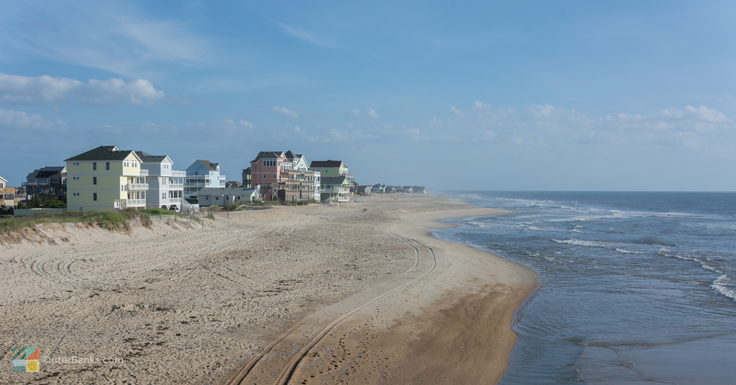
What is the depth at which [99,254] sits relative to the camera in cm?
2406

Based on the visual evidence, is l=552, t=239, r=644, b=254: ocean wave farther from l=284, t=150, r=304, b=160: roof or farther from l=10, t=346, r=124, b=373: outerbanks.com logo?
l=284, t=150, r=304, b=160: roof

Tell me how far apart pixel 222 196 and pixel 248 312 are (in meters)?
58.4

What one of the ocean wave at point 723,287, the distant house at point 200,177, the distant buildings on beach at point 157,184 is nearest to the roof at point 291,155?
the distant buildings on beach at point 157,184

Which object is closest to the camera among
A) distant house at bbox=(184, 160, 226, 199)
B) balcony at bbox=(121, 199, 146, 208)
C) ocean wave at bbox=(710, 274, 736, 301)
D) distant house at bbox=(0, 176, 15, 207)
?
ocean wave at bbox=(710, 274, 736, 301)

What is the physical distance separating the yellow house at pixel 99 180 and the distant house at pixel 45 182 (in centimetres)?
2369

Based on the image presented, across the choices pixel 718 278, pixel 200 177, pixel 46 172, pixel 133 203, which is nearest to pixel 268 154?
pixel 200 177

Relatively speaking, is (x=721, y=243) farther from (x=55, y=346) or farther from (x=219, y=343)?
(x=55, y=346)

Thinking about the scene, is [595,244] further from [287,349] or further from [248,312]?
[287,349]

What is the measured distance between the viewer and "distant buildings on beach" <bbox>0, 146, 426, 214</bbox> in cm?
4516

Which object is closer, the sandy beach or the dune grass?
the sandy beach

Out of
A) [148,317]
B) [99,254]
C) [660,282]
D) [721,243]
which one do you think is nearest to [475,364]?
[148,317]

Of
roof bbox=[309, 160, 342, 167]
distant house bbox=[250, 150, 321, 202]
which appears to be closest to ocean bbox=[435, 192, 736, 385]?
distant house bbox=[250, 150, 321, 202]

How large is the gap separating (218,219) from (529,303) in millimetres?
31011

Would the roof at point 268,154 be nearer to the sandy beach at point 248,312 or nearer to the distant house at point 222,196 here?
the distant house at point 222,196
